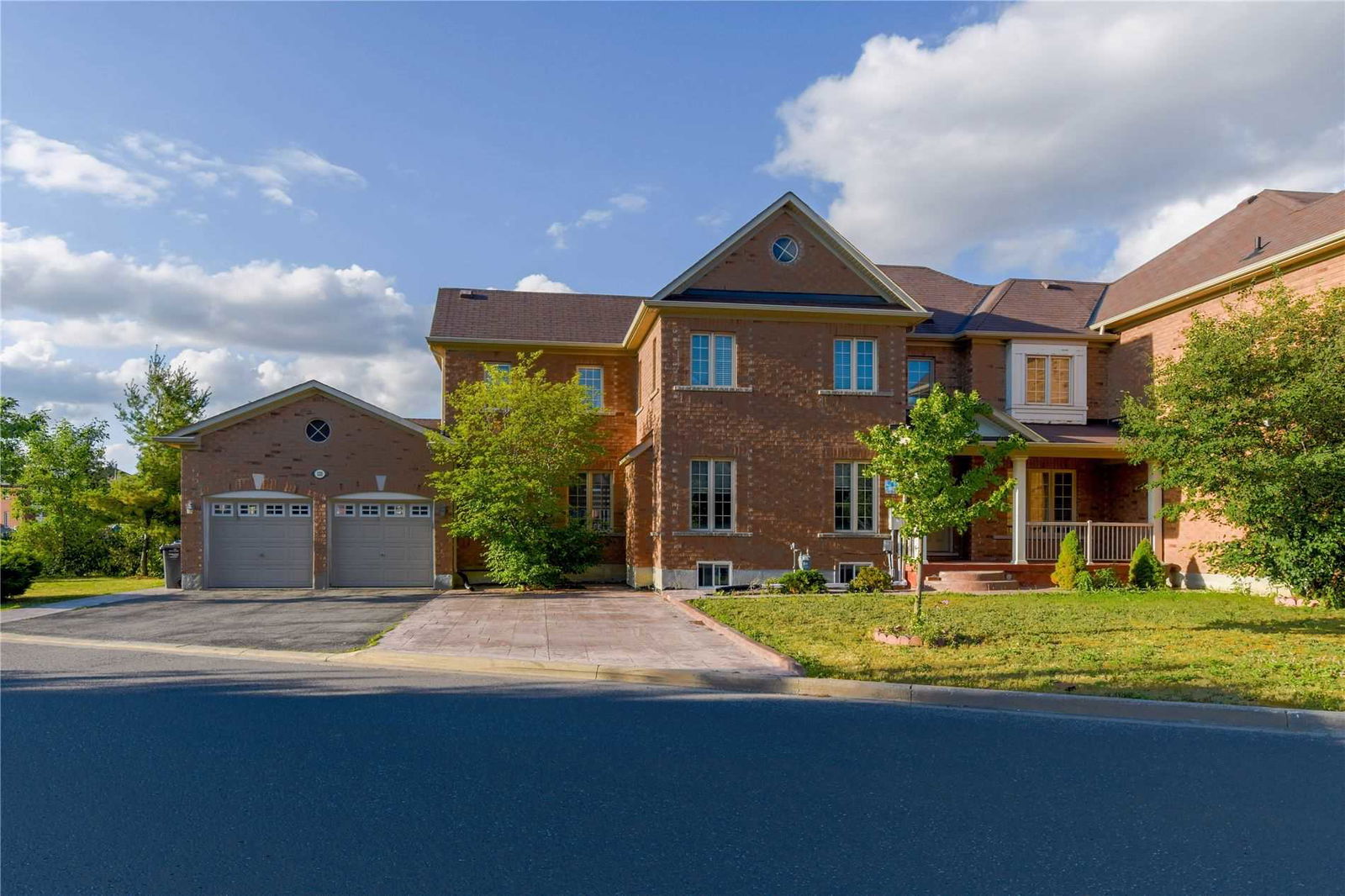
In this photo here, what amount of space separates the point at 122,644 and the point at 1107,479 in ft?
76.0

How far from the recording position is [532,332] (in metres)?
25.6

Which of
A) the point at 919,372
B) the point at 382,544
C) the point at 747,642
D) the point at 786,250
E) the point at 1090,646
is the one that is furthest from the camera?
the point at 919,372

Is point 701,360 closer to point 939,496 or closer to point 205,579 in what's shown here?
point 939,496

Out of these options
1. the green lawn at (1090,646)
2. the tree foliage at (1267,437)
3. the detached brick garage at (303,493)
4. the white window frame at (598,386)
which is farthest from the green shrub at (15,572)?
the tree foliage at (1267,437)

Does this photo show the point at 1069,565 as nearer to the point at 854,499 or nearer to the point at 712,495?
the point at 854,499

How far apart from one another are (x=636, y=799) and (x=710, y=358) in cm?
1677

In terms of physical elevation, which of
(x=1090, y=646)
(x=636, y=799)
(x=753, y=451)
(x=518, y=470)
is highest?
(x=753, y=451)

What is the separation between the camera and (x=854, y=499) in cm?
2241

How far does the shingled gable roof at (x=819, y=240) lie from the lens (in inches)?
850

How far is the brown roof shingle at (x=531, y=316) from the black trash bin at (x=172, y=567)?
8.58 metres

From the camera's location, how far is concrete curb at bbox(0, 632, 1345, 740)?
27.4ft

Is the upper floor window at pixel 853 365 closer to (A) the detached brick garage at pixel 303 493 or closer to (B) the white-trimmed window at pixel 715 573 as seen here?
(B) the white-trimmed window at pixel 715 573

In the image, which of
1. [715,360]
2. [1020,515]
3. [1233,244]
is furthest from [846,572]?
[1233,244]

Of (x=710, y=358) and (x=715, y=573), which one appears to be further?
(x=710, y=358)
